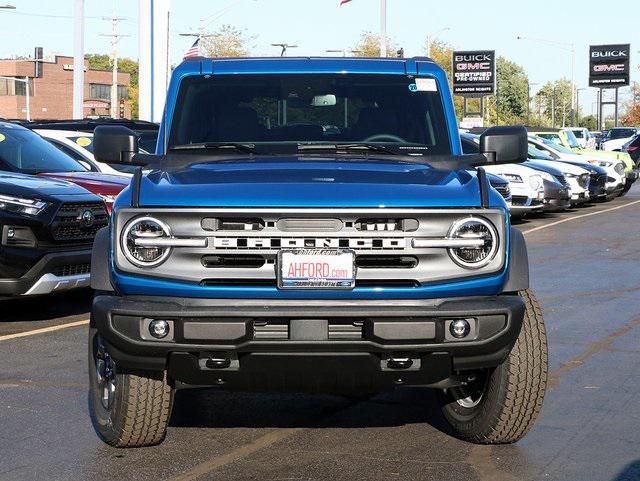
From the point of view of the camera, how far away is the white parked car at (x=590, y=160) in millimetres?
30281

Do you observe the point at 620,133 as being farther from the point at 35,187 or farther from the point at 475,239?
the point at 475,239

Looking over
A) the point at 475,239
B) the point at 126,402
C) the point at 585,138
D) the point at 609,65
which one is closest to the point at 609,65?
the point at 609,65

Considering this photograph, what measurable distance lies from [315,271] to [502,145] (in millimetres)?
Result: 1545

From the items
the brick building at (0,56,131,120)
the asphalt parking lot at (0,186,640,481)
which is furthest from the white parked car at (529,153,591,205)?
the brick building at (0,56,131,120)

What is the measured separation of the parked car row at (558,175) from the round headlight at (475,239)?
13.1 metres

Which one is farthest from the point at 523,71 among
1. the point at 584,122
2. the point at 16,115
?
the point at 16,115

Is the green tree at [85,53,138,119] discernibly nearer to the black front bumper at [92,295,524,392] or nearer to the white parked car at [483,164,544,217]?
the white parked car at [483,164,544,217]

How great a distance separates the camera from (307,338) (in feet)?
17.3

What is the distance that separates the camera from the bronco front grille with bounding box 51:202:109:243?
10.7m

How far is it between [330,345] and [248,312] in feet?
1.21

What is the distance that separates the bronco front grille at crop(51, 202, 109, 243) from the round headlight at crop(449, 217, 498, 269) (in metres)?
5.84

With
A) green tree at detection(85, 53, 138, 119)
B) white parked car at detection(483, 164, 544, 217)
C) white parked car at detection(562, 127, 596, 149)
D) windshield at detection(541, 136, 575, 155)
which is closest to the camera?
white parked car at detection(483, 164, 544, 217)

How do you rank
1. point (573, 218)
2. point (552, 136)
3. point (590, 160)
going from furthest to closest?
point (552, 136) → point (590, 160) → point (573, 218)

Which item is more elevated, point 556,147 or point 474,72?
point 474,72
